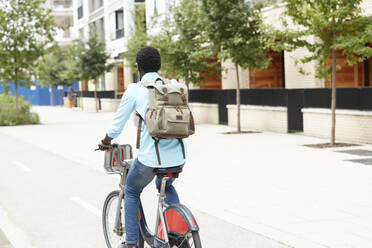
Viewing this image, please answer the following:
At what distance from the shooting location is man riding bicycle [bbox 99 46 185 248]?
4.50 meters

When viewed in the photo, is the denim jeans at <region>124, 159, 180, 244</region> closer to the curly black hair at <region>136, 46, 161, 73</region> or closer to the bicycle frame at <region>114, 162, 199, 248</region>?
the bicycle frame at <region>114, 162, 199, 248</region>

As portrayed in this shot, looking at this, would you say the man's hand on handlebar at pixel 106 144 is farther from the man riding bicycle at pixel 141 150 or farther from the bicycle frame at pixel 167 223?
the bicycle frame at pixel 167 223

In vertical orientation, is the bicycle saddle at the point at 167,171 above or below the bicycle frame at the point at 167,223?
above

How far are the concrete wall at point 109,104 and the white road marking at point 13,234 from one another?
35168mm

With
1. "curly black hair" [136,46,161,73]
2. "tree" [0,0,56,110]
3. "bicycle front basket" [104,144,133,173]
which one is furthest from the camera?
"tree" [0,0,56,110]

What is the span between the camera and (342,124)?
16.5 m

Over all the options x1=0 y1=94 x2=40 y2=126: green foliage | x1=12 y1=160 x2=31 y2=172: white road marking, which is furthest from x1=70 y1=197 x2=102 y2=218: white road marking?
x1=0 y1=94 x2=40 y2=126: green foliage

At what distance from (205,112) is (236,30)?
7.39 metres

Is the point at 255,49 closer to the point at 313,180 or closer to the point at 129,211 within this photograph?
the point at 313,180

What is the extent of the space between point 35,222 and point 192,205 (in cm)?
195

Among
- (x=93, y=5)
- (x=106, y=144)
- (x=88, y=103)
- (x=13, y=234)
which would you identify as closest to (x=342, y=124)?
(x=13, y=234)

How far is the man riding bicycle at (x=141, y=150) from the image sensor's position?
450cm

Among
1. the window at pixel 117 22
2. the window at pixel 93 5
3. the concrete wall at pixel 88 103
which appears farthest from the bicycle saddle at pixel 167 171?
the window at pixel 93 5

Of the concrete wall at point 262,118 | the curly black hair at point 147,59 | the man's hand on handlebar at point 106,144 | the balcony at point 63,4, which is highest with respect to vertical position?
the balcony at point 63,4
